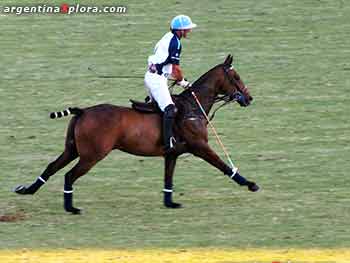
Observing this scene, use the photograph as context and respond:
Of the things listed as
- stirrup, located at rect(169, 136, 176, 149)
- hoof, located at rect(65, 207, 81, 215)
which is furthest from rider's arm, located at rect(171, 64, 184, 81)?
hoof, located at rect(65, 207, 81, 215)

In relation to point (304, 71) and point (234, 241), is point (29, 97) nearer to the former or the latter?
point (304, 71)

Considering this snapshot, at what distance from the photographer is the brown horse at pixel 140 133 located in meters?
18.3

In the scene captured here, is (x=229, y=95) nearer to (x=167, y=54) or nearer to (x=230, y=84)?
(x=230, y=84)

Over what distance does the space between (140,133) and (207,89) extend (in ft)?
4.11

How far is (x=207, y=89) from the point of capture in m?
19.1

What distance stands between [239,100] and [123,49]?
32.9 ft

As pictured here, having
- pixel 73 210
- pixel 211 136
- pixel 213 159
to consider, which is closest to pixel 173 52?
pixel 213 159

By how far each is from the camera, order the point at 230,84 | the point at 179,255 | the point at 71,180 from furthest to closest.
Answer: the point at 230,84 → the point at 71,180 → the point at 179,255

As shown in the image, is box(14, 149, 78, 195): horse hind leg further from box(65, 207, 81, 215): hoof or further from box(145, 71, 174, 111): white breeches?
box(145, 71, 174, 111): white breeches

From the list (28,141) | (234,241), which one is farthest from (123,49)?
(234,241)

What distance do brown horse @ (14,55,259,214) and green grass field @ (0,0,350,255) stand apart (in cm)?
49

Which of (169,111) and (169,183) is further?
(169,183)

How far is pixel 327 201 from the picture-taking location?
19062 millimetres

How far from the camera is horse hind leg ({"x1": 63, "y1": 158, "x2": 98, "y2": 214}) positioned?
18.3m
